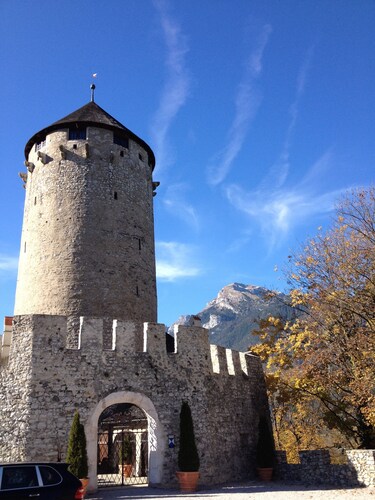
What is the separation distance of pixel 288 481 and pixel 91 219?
1287 centimetres

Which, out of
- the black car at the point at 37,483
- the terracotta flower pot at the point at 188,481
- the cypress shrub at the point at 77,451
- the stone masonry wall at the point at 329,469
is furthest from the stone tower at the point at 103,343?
the black car at the point at 37,483

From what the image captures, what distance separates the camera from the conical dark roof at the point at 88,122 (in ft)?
71.5

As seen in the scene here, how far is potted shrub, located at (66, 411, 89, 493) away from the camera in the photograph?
41.8 feet

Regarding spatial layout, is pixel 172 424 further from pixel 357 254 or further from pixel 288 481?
pixel 357 254

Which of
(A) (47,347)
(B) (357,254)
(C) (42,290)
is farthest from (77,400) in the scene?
(B) (357,254)

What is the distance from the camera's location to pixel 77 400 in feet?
45.4

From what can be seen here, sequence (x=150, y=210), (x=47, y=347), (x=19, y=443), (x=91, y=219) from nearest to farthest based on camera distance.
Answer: (x=19, y=443), (x=47, y=347), (x=91, y=219), (x=150, y=210)

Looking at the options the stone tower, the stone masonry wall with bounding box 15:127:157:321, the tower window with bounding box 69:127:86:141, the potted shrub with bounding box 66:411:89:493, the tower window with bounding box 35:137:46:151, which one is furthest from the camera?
the tower window with bounding box 35:137:46:151

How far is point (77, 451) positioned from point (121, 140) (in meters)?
14.6

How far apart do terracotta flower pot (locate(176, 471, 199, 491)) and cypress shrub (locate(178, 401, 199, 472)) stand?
0.19 meters

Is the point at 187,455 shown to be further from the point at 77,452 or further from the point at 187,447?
the point at 77,452

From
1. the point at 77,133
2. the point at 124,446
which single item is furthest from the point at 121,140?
the point at 124,446

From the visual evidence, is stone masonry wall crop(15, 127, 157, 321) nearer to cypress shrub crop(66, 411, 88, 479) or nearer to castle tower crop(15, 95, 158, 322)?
castle tower crop(15, 95, 158, 322)

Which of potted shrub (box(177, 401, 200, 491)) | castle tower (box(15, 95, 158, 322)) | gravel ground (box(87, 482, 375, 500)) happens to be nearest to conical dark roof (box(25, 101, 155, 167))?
castle tower (box(15, 95, 158, 322))
